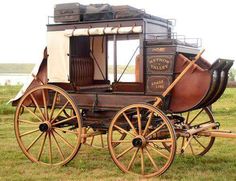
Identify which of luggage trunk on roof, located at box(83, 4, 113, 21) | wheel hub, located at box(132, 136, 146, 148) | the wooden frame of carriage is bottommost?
wheel hub, located at box(132, 136, 146, 148)

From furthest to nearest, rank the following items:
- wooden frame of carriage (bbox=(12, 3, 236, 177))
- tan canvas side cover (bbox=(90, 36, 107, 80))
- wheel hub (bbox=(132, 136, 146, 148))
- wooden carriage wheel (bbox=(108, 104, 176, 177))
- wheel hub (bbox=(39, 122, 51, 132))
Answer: tan canvas side cover (bbox=(90, 36, 107, 80)) < wheel hub (bbox=(39, 122, 51, 132)) < wooden frame of carriage (bbox=(12, 3, 236, 177)) < wheel hub (bbox=(132, 136, 146, 148)) < wooden carriage wheel (bbox=(108, 104, 176, 177))

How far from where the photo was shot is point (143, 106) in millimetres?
7203

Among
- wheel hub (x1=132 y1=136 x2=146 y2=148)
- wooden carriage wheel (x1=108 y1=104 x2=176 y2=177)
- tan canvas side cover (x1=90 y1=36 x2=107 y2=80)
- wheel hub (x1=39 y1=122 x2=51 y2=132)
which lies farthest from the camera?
tan canvas side cover (x1=90 y1=36 x2=107 y2=80)

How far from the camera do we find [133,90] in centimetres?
777

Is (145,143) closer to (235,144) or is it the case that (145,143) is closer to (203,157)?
(203,157)

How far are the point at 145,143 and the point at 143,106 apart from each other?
610mm

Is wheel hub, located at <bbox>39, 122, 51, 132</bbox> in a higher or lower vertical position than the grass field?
higher

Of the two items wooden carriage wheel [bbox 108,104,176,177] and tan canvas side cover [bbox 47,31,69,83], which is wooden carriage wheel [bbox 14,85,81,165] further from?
wooden carriage wheel [bbox 108,104,176,177]

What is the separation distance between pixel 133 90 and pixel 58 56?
169 cm

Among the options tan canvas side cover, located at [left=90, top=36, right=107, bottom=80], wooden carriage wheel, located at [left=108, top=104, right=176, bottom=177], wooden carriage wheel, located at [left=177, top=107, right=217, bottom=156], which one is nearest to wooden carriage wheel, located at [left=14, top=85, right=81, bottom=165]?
wooden carriage wheel, located at [left=108, top=104, right=176, bottom=177]

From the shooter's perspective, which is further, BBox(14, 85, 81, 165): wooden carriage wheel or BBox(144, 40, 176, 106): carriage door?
BBox(14, 85, 81, 165): wooden carriage wheel

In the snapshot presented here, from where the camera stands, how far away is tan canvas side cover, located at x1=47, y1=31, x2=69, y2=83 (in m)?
8.38

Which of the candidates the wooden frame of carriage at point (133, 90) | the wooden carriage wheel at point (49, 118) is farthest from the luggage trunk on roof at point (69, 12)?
the wooden carriage wheel at point (49, 118)

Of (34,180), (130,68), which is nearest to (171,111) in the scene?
(130,68)
